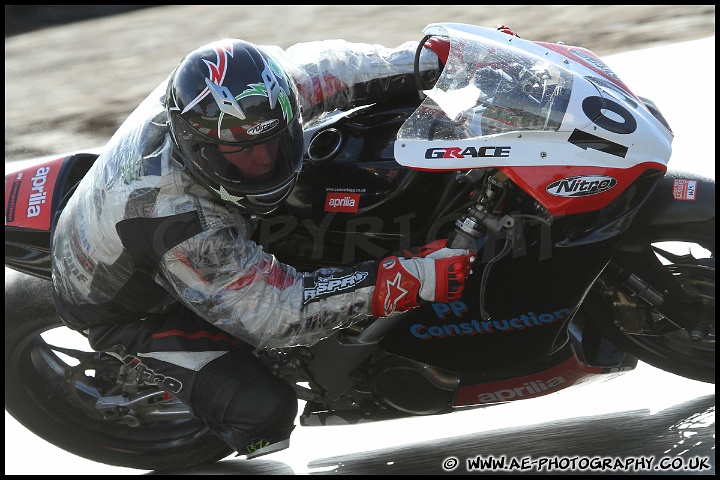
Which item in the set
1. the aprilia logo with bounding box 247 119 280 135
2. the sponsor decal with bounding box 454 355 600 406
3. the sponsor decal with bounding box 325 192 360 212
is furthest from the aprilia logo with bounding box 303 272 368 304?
the sponsor decal with bounding box 454 355 600 406

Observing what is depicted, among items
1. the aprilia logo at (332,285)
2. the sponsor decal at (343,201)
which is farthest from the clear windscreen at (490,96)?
the aprilia logo at (332,285)

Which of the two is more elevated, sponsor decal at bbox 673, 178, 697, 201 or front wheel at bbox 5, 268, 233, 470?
sponsor decal at bbox 673, 178, 697, 201

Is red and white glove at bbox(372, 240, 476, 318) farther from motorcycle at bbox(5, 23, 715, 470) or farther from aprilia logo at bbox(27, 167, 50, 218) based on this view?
aprilia logo at bbox(27, 167, 50, 218)

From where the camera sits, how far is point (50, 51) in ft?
Result: 30.2

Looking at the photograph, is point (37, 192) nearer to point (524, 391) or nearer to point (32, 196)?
point (32, 196)

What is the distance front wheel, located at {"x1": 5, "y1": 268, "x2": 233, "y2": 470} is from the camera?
3912 millimetres

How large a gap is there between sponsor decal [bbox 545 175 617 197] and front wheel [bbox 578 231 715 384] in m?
0.47

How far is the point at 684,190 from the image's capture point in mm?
3178

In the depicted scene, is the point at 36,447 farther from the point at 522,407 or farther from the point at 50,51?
the point at 50,51

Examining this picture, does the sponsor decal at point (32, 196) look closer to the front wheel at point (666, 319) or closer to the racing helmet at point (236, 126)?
the racing helmet at point (236, 126)

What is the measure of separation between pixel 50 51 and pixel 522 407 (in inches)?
277

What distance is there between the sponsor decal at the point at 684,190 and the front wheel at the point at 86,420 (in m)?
2.09

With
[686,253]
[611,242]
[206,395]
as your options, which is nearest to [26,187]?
[206,395]

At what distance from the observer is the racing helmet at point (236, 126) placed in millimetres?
2975
